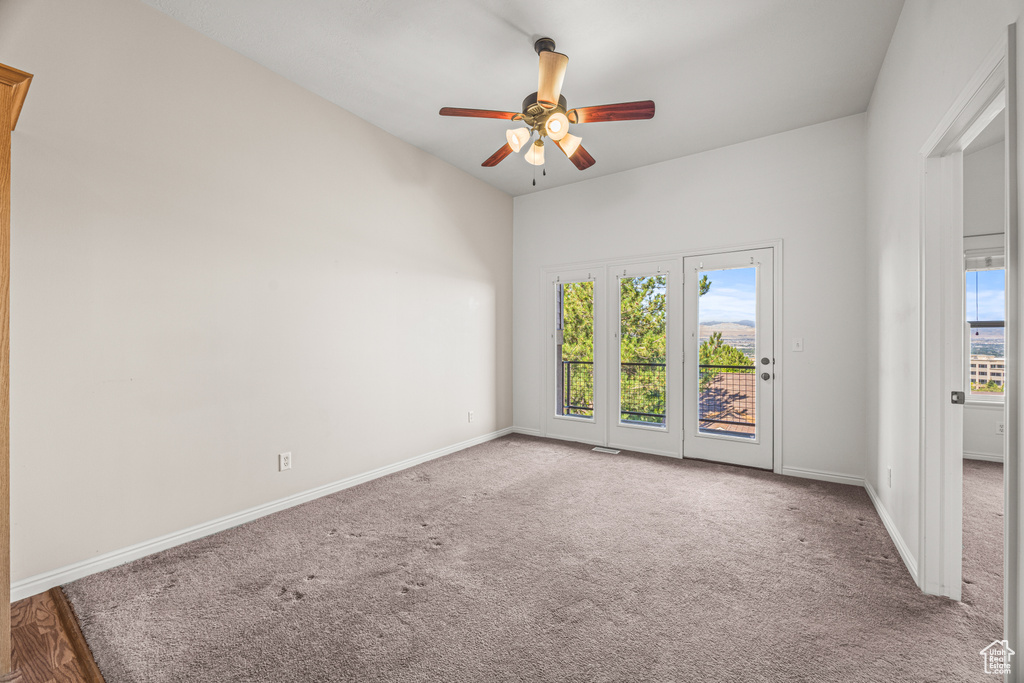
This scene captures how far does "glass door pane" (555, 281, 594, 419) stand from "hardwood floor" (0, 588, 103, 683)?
4.00m

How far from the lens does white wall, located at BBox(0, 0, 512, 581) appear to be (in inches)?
80.8

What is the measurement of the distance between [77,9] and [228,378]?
1931 mm

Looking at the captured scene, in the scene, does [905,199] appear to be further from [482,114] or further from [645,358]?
[645,358]

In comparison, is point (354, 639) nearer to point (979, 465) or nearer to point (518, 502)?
point (518, 502)

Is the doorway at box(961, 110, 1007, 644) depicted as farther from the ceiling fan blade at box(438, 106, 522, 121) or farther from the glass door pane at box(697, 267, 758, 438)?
the ceiling fan blade at box(438, 106, 522, 121)

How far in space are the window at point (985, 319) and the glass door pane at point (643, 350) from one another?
292 centimetres

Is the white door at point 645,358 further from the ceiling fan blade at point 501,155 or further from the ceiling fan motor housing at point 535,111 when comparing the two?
the ceiling fan motor housing at point 535,111

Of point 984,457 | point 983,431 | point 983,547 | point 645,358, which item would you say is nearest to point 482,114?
point 645,358

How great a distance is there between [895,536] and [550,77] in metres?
3.10

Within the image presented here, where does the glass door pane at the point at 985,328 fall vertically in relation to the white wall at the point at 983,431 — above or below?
above

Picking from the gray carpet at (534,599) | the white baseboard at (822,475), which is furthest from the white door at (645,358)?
the gray carpet at (534,599)

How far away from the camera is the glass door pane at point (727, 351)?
3.94 m

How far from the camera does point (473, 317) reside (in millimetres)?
4758

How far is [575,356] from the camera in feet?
16.2
